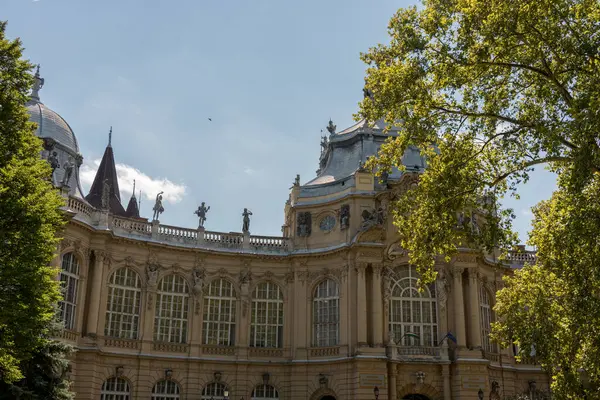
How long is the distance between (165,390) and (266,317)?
238 inches

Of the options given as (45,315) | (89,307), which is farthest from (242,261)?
(45,315)

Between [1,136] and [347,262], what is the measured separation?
18.8 m

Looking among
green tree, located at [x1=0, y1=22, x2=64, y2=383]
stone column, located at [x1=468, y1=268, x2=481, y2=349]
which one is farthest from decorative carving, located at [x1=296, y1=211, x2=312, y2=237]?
green tree, located at [x1=0, y1=22, x2=64, y2=383]

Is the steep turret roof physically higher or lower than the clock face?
higher

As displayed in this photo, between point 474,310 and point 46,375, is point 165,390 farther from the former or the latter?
point 474,310

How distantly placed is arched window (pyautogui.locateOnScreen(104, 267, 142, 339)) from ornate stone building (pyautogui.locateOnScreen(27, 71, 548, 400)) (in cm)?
5

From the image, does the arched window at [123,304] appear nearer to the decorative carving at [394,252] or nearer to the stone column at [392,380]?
the stone column at [392,380]

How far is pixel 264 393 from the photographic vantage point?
33.9m

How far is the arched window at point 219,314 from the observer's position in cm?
3425

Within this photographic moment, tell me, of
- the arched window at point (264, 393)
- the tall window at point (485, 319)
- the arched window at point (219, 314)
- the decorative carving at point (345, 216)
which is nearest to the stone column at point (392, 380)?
the tall window at point (485, 319)

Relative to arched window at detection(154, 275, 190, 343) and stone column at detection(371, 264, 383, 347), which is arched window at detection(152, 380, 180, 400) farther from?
stone column at detection(371, 264, 383, 347)

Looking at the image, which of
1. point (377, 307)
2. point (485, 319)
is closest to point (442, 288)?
point (377, 307)

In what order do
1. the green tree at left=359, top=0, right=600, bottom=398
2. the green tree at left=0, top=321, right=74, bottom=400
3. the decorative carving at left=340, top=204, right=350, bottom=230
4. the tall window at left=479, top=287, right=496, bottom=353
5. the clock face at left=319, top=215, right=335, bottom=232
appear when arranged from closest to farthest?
the green tree at left=359, top=0, right=600, bottom=398 < the green tree at left=0, top=321, right=74, bottom=400 < the decorative carving at left=340, top=204, right=350, bottom=230 < the tall window at left=479, top=287, right=496, bottom=353 < the clock face at left=319, top=215, right=335, bottom=232

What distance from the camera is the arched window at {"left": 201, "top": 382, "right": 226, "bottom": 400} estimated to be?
33250 millimetres
